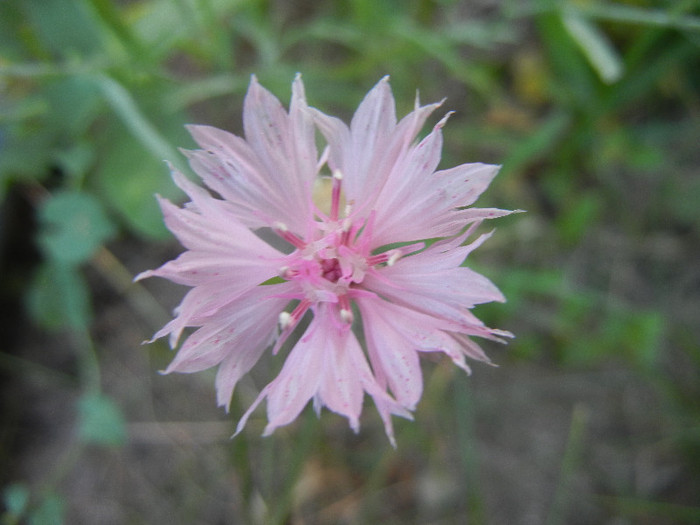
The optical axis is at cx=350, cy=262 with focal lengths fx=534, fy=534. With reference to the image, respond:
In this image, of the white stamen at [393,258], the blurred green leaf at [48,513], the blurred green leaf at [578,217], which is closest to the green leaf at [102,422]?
the blurred green leaf at [48,513]

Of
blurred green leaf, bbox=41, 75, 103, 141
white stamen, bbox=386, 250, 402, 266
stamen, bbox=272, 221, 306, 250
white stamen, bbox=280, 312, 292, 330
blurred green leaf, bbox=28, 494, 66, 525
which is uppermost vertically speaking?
blurred green leaf, bbox=41, 75, 103, 141

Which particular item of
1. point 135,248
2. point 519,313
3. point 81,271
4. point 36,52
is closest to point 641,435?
point 519,313

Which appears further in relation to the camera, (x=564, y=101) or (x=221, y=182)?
(x=564, y=101)

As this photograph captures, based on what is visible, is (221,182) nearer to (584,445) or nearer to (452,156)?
(452,156)

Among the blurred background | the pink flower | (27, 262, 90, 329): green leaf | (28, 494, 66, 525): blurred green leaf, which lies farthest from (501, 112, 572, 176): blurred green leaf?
(28, 494, 66, 525): blurred green leaf

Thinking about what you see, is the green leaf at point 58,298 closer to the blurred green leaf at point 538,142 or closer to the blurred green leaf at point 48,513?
the blurred green leaf at point 48,513

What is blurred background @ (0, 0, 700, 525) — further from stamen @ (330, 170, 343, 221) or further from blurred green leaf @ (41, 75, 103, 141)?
stamen @ (330, 170, 343, 221)
